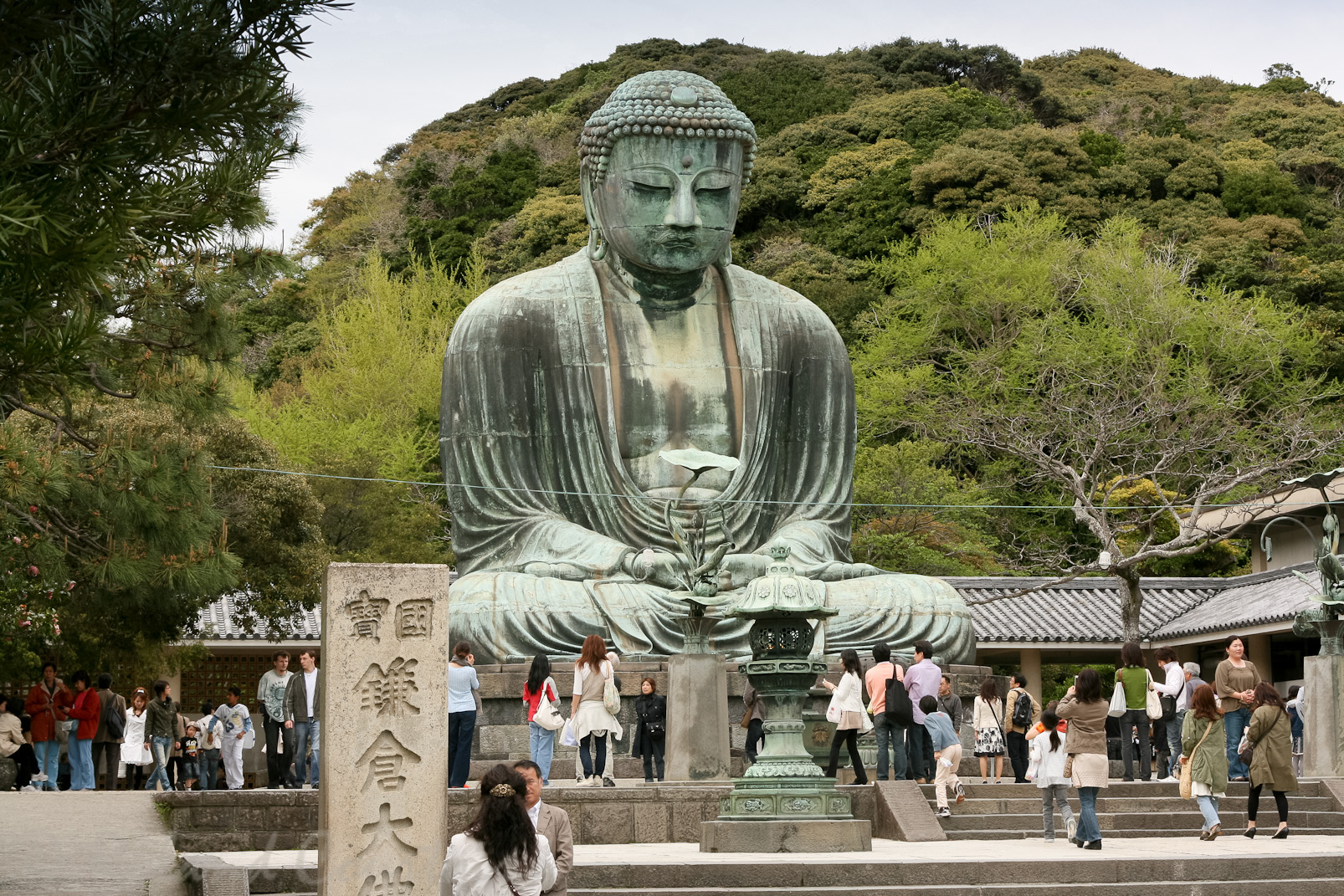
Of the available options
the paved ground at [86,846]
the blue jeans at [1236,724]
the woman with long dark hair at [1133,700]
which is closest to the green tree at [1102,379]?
the blue jeans at [1236,724]

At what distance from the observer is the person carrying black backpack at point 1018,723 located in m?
12.6

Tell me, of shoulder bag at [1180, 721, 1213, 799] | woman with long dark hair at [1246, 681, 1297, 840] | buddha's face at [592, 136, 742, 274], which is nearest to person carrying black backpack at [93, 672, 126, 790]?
buddha's face at [592, 136, 742, 274]

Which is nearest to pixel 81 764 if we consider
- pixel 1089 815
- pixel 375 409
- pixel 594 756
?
pixel 594 756

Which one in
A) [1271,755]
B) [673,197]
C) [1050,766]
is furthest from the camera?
[673,197]

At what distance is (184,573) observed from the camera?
1191 cm

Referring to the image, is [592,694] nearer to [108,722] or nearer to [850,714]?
[850,714]

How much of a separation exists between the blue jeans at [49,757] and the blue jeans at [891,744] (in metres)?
7.84

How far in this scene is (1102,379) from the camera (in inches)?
1057

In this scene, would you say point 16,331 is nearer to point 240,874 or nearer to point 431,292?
point 240,874

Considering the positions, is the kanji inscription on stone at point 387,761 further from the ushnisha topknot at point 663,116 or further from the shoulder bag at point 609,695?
the ushnisha topknot at point 663,116

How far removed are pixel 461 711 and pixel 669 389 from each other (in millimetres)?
4785

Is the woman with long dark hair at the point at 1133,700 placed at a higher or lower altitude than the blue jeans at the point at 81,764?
higher

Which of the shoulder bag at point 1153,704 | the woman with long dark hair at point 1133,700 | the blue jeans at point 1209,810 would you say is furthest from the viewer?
the shoulder bag at point 1153,704

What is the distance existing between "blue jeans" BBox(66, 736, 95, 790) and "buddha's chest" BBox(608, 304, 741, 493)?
525 centimetres
